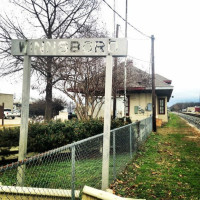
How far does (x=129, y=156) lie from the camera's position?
7.05m

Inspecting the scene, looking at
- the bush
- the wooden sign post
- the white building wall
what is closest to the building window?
the bush

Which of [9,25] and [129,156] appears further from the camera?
[9,25]

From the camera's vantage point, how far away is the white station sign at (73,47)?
4.19 metres

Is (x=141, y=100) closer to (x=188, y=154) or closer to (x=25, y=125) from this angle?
(x=188, y=154)

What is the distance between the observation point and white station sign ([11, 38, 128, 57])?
4191 mm

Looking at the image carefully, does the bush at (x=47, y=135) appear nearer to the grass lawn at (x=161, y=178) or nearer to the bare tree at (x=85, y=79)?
the grass lawn at (x=161, y=178)

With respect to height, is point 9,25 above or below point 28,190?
above

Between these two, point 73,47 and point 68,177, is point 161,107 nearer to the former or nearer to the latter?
point 68,177

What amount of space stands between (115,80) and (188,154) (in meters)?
6.59

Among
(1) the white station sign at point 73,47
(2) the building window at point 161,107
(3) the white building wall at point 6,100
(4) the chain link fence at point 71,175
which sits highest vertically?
(3) the white building wall at point 6,100

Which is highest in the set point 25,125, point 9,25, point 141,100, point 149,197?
point 9,25

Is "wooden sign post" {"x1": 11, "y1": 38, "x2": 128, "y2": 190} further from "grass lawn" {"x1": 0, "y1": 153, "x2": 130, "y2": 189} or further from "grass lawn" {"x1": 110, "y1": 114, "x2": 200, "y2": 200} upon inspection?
"grass lawn" {"x1": 110, "y1": 114, "x2": 200, "y2": 200}

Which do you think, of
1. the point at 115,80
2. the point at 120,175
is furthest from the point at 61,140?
the point at 115,80

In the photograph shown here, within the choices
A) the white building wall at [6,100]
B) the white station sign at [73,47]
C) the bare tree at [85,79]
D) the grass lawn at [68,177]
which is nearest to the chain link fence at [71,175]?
the grass lawn at [68,177]
